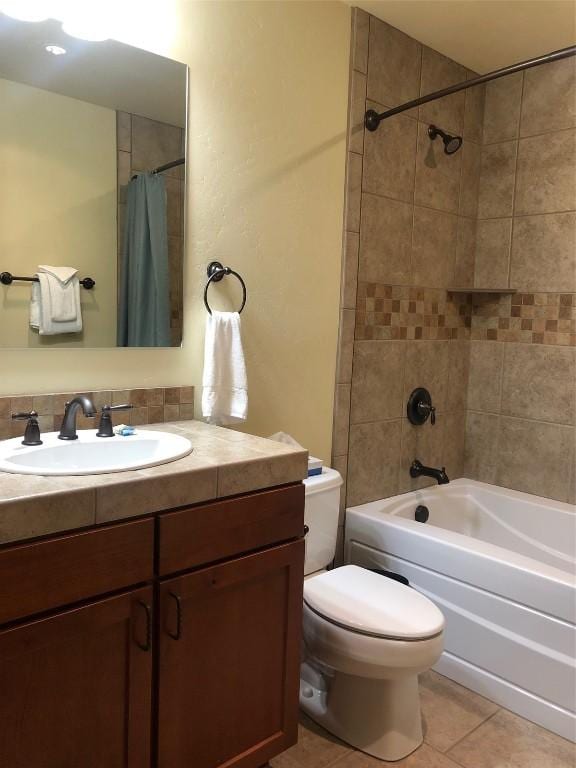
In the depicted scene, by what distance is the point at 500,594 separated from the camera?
6.81 ft

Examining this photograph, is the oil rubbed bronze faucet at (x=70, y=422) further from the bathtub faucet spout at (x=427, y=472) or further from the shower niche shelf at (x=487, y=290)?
the shower niche shelf at (x=487, y=290)

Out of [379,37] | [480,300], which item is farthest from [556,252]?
[379,37]

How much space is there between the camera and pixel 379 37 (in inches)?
94.7

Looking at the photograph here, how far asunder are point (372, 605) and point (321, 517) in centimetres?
34

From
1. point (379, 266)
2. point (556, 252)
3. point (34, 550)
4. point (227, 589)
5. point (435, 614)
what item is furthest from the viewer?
point (556, 252)

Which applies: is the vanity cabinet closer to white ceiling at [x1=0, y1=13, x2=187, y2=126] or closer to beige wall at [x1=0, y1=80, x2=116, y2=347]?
beige wall at [x1=0, y1=80, x2=116, y2=347]

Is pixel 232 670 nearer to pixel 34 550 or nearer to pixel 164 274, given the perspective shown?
pixel 34 550

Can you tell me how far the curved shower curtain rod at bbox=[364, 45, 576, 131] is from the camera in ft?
6.40

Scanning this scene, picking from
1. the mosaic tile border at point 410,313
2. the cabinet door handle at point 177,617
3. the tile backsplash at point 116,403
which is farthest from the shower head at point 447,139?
the cabinet door handle at point 177,617

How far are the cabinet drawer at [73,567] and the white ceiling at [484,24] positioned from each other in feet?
6.78

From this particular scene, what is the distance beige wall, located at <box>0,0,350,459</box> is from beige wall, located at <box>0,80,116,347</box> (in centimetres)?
13

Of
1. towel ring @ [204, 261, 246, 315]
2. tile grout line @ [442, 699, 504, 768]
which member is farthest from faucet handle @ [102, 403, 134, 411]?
tile grout line @ [442, 699, 504, 768]

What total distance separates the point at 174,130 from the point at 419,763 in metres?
2.01

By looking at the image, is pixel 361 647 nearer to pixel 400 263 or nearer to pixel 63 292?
pixel 63 292
